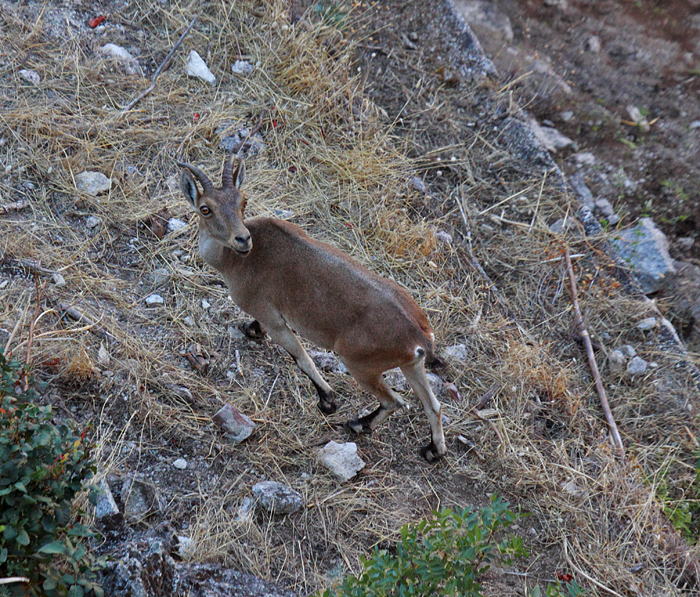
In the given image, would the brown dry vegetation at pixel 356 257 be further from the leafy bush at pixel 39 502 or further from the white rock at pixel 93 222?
the leafy bush at pixel 39 502

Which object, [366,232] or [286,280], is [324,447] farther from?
[366,232]

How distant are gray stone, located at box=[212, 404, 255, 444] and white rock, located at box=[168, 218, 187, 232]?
6.48 feet

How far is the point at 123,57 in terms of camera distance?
256 inches

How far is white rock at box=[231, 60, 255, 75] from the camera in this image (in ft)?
22.8

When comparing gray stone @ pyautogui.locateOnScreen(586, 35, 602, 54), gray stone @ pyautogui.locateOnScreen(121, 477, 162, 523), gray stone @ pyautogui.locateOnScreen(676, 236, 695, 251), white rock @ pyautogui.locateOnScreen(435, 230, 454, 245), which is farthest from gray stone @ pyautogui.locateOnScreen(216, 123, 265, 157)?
gray stone @ pyautogui.locateOnScreen(586, 35, 602, 54)

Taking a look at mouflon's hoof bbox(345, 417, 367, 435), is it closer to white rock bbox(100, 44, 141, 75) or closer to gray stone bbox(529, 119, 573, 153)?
gray stone bbox(529, 119, 573, 153)

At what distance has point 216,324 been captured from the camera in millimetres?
5125

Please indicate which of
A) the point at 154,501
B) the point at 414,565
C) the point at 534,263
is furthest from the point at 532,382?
the point at 154,501

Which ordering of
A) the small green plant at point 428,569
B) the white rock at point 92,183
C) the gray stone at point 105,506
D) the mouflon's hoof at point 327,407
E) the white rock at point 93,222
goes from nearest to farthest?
the small green plant at point 428,569
the gray stone at point 105,506
the mouflon's hoof at point 327,407
the white rock at point 93,222
the white rock at point 92,183

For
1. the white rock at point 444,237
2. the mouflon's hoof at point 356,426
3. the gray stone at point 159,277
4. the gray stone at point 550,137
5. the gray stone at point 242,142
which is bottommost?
the gray stone at point 159,277

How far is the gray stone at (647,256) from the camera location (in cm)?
629

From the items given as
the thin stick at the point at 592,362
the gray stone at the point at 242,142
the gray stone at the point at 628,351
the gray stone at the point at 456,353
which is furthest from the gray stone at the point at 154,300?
the gray stone at the point at 628,351

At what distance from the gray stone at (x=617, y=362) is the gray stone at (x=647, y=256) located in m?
1.07

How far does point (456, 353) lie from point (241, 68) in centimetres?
412
